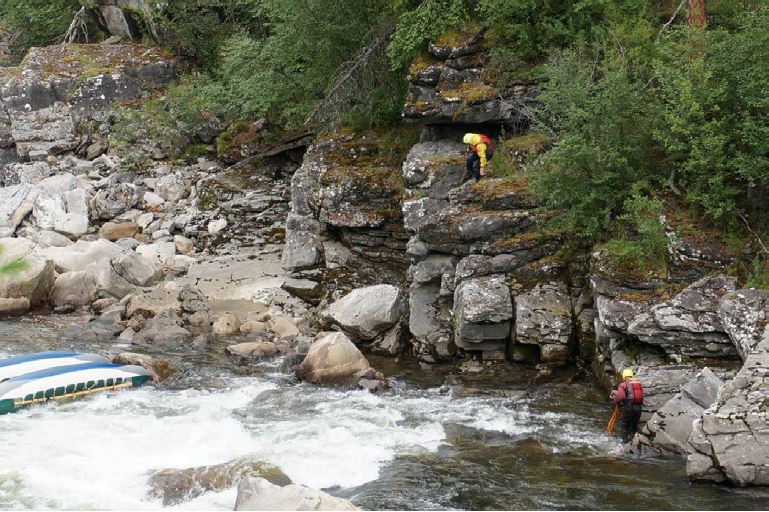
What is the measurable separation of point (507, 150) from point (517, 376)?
5.74 metres

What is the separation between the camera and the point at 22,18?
38094 millimetres

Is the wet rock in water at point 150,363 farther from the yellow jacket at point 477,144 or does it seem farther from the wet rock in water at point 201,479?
the yellow jacket at point 477,144

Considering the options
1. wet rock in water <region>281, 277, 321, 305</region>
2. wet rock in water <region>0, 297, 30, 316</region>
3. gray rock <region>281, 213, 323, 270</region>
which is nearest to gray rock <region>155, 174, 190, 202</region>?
gray rock <region>281, 213, 323, 270</region>

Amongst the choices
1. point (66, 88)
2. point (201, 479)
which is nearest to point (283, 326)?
point (201, 479)

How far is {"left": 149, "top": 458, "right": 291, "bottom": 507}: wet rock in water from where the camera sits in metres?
10.9

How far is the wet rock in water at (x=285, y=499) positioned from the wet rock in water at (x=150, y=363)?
724 cm

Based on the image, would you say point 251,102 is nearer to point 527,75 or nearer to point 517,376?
point 527,75

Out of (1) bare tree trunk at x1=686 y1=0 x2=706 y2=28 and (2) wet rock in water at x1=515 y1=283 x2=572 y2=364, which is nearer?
(2) wet rock in water at x1=515 y1=283 x2=572 y2=364

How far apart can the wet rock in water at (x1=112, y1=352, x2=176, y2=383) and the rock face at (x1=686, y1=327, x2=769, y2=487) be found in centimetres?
1017

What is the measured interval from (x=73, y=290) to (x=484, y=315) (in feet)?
37.4

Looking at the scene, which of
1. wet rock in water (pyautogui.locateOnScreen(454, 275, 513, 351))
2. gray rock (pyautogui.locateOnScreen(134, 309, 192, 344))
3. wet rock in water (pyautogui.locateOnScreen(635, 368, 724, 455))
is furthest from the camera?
gray rock (pyautogui.locateOnScreen(134, 309, 192, 344))

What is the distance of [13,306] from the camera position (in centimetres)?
2080

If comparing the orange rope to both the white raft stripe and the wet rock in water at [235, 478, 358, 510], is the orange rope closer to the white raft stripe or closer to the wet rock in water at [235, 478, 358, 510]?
the wet rock in water at [235, 478, 358, 510]

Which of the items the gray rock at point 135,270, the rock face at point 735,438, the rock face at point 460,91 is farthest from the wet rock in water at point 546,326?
the gray rock at point 135,270
